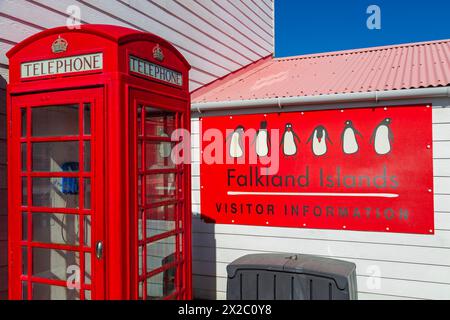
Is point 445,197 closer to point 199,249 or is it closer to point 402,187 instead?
point 402,187

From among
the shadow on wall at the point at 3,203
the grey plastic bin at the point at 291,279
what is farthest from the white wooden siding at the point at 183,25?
the grey plastic bin at the point at 291,279

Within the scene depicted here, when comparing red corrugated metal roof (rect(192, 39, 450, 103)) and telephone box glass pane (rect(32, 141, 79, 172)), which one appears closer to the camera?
telephone box glass pane (rect(32, 141, 79, 172))

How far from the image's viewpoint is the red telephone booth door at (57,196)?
2.99 m

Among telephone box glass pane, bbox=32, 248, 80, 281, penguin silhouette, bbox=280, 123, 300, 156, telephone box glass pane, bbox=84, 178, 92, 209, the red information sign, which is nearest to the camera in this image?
telephone box glass pane, bbox=84, 178, 92, 209

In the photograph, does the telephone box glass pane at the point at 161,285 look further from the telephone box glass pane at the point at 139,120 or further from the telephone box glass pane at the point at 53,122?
the telephone box glass pane at the point at 53,122

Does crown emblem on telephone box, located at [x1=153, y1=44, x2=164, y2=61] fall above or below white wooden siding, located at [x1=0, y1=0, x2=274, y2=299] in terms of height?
below

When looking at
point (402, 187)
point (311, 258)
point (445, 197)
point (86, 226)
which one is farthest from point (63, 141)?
point (445, 197)

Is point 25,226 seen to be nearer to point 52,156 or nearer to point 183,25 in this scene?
point 52,156

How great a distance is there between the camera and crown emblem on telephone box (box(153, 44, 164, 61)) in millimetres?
3340

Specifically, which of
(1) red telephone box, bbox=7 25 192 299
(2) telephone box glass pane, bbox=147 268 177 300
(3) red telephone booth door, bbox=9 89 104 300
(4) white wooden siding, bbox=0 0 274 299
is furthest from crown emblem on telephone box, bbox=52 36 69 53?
(2) telephone box glass pane, bbox=147 268 177 300

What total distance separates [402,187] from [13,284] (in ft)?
13.5

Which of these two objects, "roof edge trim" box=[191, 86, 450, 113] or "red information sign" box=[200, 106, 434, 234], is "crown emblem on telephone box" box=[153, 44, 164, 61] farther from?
"red information sign" box=[200, 106, 434, 234]

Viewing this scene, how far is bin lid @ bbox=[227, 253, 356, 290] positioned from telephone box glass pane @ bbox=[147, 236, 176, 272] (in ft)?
1.89

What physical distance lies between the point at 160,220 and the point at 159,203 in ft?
0.61
